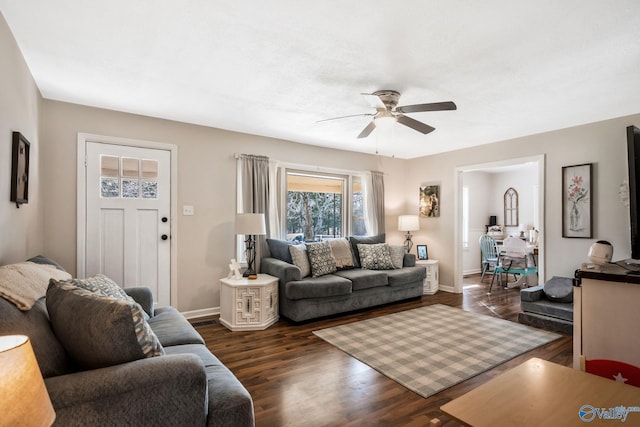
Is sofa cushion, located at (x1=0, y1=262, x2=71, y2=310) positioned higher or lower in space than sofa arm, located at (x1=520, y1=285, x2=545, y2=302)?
higher

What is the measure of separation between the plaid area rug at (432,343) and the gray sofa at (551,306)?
16cm

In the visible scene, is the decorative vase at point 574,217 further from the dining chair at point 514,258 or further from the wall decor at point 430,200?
the wall decor at point 430,200

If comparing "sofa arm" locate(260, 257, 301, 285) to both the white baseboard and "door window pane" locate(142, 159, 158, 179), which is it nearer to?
the white baseboard

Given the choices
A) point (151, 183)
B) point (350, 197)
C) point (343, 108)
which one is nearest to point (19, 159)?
point (151, 183)

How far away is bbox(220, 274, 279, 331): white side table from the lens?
3711 mm

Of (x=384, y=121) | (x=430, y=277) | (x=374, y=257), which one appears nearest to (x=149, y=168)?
(x=384, y=121)

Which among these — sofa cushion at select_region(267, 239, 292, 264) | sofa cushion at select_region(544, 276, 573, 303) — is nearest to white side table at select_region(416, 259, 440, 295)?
sofa cushion at select_region(544, 276, 573, 303)

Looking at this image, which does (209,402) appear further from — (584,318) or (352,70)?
(352,70)

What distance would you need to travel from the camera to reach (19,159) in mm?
2281

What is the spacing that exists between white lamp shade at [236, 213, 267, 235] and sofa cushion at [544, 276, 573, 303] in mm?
3511

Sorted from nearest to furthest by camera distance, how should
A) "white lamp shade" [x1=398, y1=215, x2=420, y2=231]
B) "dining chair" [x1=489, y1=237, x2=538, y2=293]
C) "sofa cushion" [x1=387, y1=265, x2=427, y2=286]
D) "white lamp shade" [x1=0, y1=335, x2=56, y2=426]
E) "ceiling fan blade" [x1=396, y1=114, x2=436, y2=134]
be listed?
"white lamp shade" [x1=0, y1=335, x2=56, y2=426] → "ceiling fan blade" [x1=396, y1=114, x2=436, y2=134] → "sofa cushion" [x1=387, y1=265, x2=427, y2=286] → "dining chair" [x1=489, y1=237, x2=538, y2=293] → "white lamp shade" [x1=398, y1=215, x2=420, y2=231]

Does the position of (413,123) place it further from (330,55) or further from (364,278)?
(364,278)

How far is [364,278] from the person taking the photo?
438 cm

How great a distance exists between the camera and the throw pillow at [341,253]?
4.76 m
